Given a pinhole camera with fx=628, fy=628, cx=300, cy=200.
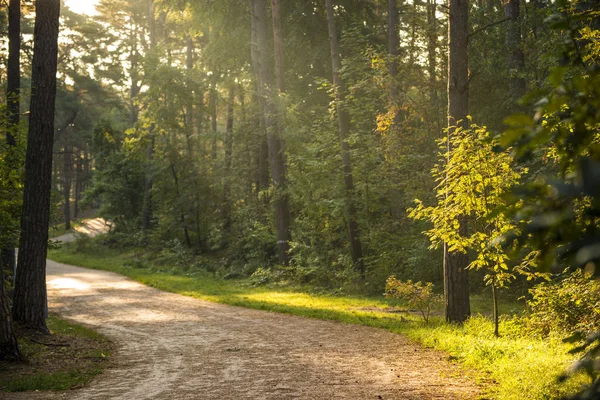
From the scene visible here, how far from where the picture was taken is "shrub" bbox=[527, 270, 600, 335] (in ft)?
28.5

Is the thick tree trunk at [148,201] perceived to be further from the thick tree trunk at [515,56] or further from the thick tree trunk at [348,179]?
the thick tree trunk at [515,56]

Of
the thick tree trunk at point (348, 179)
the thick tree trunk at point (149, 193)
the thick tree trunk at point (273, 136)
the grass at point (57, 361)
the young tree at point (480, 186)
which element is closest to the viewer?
the grass at point (57, 361)

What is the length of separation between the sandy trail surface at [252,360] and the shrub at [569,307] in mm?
1770

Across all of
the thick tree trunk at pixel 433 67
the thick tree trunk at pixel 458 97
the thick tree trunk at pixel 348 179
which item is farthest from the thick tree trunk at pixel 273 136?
the thick tree trunk at pixel 458 97

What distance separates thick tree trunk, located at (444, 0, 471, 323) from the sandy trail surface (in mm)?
1484

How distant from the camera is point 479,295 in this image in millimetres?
16766

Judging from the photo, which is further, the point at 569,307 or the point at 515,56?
the point at 515,56

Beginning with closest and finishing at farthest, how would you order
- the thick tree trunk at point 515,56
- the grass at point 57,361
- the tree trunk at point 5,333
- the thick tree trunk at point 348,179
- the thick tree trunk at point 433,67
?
the grass at point 57,361, the tree trunk at point 5,333, the thick tree trunk at point 433,67, the thick tree trunk at point 515,56, the thick tree trunk at point 348,179

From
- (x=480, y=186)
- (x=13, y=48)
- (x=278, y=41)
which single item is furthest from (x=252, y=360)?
(x=278, y=41)

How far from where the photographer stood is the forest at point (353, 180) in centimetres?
366

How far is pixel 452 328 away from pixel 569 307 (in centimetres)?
247

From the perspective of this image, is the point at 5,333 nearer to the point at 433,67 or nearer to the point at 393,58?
the point at 393,58

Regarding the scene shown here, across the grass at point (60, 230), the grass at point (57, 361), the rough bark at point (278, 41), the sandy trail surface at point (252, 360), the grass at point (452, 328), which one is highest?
the rough bark at point (278, 41)

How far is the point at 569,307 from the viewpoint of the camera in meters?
9.41
